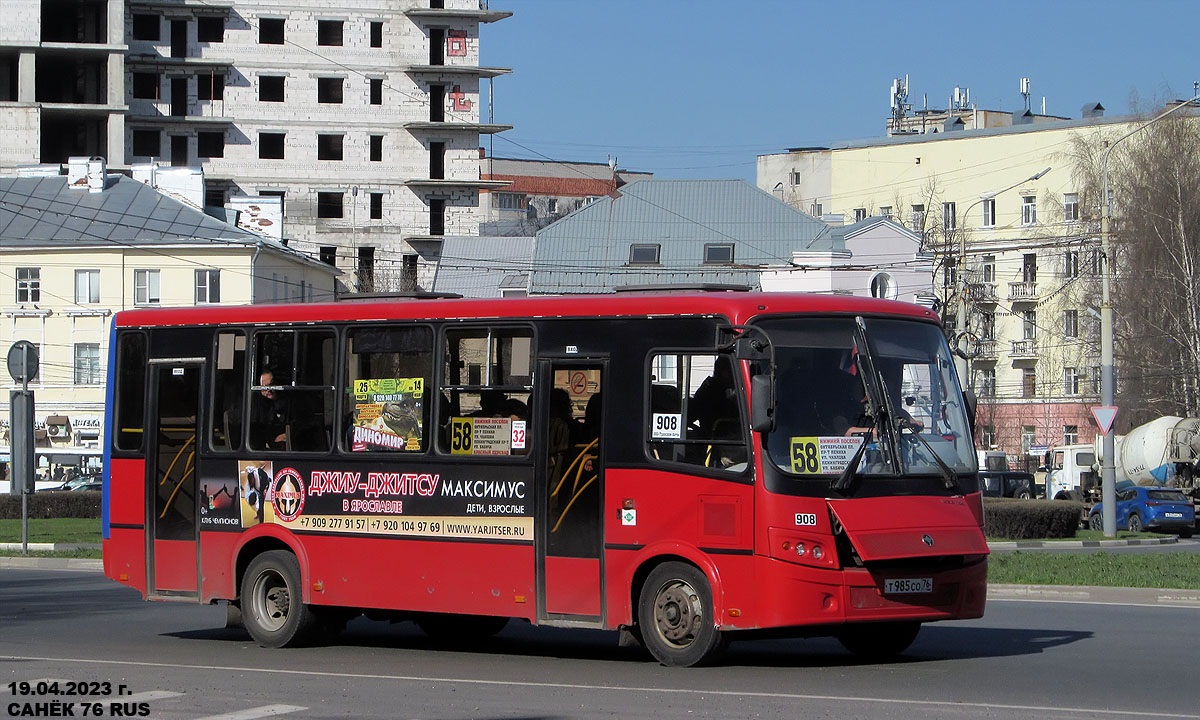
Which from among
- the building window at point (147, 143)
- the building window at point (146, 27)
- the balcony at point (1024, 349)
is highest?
the building window at point (146, 27)

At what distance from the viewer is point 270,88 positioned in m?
95.6

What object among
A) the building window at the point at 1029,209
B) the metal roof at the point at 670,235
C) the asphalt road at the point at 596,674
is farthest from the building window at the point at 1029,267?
the asphalt road at the point at 596,674

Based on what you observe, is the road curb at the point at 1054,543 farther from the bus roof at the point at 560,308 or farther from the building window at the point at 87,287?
the building window at the point at 87,287

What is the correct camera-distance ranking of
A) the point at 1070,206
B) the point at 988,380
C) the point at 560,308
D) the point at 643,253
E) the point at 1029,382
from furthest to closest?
1. the point at 988,380
2. the point at 1070,206
3. the point at 1029,382
4. the point at 643,253
5. the point at 560,308

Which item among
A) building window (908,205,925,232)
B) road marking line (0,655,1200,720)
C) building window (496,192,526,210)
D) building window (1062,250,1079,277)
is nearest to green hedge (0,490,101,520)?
road marking line (0,655,1200,720)

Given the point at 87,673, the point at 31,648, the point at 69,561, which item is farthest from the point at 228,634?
the point at 69,561

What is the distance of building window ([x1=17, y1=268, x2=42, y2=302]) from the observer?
64812 mm

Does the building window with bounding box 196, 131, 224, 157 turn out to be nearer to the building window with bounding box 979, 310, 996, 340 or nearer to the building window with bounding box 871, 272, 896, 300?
the building window with bounding box 979, 310, 996, 340

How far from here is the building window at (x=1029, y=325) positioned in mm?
85312

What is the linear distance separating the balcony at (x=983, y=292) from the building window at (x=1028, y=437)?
22.5 feet

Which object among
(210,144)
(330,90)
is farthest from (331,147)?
(210,144)

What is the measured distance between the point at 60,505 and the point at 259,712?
36474mm

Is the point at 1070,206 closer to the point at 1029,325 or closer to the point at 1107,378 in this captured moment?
the point at 1029,325

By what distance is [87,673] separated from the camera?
12727 millimetres
